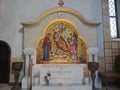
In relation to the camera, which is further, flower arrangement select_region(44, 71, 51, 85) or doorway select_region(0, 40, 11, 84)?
doorway select_region(0, 40, 11, 84)

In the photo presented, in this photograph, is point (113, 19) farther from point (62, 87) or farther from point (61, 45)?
point (62, 87)

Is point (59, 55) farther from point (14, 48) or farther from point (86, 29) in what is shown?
point (14, 48)

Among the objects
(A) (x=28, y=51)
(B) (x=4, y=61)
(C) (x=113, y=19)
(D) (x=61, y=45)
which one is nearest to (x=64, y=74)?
(D) (x=61, y=45)

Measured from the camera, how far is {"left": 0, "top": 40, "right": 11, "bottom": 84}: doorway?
7.76m

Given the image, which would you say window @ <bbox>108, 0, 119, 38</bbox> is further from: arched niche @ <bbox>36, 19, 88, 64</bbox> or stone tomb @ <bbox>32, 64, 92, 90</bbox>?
stone tomb @ <bbox>32, 64, 92, 90</bbox>

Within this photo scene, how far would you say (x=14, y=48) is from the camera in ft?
25.6

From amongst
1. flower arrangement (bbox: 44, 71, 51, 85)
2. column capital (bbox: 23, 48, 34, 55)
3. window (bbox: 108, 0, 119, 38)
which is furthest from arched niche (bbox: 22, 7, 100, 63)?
window (bbox: 108, 0, 119, 38)

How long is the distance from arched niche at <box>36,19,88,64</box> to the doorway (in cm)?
150

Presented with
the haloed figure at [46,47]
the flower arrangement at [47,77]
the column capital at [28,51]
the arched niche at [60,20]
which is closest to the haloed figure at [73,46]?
the arched niche at [60,20]

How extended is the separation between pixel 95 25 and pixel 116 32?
147cm

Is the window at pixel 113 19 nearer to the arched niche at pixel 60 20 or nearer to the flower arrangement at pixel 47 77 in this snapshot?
the arched niche at pixel 60 20

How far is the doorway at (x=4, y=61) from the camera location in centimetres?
776

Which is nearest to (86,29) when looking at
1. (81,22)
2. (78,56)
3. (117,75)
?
(81,22)

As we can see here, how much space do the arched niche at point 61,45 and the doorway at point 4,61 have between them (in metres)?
1.50
